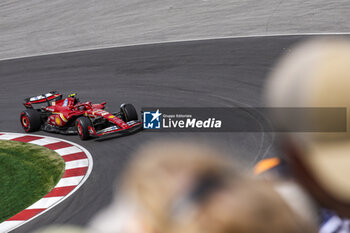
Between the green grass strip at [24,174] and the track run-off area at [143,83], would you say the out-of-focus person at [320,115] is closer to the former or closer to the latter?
the track run-off area at [143,83]

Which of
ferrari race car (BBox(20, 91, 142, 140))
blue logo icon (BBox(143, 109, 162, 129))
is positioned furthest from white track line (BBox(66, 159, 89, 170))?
blue logo icon (BBox(143, 109, 162, 129))

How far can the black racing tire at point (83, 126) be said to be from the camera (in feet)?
34.3

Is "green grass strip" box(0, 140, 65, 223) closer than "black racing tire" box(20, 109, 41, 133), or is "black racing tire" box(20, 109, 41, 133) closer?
"green grass strip" box(0, 140, 65, 223)

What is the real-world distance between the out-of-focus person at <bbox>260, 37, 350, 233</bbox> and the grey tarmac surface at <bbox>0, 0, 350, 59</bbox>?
54.5 ft

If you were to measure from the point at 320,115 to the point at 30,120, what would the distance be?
11.2m

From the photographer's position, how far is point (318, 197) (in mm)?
1069

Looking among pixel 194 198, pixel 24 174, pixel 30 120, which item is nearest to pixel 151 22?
pixel 30 120

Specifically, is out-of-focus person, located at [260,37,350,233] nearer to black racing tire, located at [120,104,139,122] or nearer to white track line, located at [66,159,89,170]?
white track line, located at [66,159,89,170]

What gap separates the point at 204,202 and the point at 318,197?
1.25ft

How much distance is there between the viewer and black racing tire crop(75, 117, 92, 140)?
1045 cm

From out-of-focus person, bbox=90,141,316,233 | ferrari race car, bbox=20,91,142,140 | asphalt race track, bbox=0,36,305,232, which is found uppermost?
out-of-focus person, bbox=90,141,316,233

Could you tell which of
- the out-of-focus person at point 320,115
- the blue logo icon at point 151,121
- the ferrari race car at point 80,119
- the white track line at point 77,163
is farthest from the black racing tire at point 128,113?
the out-of-focus person at point 320,115

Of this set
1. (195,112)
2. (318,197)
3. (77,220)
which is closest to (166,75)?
(195,112)

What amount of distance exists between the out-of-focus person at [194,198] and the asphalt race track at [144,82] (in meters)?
6.60
